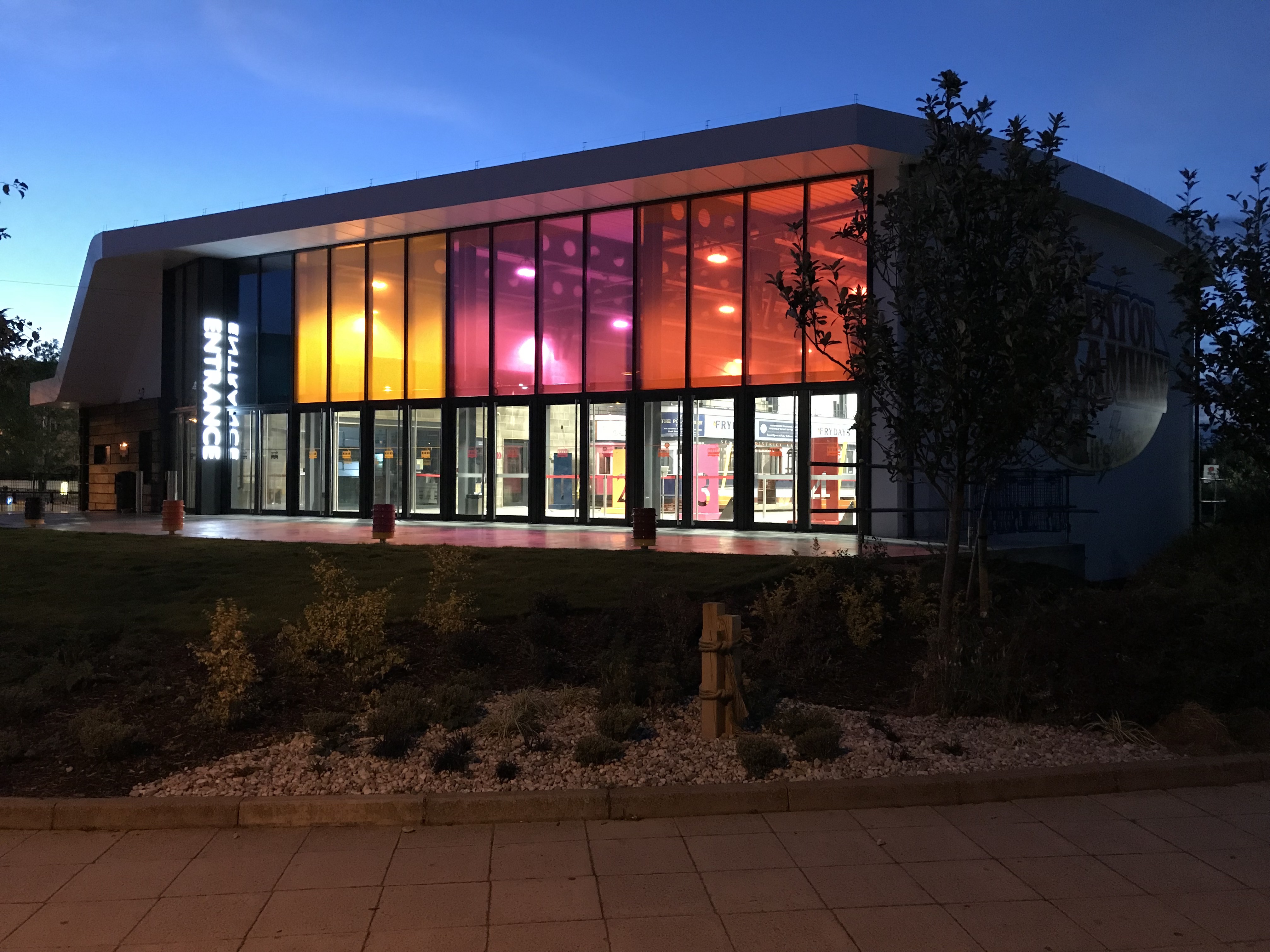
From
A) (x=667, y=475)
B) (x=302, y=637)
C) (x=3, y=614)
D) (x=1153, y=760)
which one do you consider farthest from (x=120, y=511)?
(x=1153, y=760)

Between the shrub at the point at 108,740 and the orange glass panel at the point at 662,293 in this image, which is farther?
the orange glass panel at the point at 662,293

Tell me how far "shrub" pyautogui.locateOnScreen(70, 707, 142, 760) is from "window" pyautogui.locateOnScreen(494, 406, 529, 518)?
17.4m

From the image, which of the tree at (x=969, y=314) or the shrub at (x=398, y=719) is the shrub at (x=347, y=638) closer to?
the shrub at (x=398, y=719)

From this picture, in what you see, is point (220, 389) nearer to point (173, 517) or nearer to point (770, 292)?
point (173, 517)

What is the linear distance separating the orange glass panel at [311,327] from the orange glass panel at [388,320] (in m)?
1.71

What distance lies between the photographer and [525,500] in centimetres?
2398

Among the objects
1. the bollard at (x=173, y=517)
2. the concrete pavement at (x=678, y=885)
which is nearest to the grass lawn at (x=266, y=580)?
the bollard at (x=173, y=517)

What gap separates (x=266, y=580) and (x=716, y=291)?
11.9 m

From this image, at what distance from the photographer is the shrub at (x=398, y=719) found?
6422 mm

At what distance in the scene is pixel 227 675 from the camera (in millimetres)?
7137

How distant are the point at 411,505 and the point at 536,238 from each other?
7074 millimetres

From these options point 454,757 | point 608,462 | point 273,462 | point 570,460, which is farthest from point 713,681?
point 273,462

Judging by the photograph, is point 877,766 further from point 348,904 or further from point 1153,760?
point 348,904

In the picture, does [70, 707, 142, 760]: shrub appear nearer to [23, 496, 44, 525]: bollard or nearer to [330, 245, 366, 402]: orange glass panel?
[23, 496, 44, 525]: bollard
